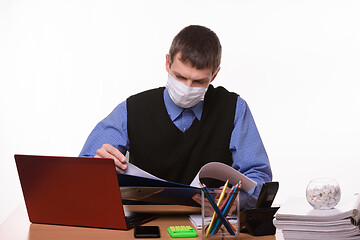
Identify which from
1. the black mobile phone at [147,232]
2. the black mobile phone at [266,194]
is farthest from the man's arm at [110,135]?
the black mobile phone at [266,194]

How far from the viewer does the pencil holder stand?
1.05 metres

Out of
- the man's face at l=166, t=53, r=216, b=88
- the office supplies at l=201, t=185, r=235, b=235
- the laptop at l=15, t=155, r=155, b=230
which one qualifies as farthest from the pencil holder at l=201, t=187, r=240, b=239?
the man's face at l=166, t=53, r=216, b=88

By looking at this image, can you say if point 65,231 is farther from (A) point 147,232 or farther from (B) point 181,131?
(B) point 181,131

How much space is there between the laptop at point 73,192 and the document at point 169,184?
88mm

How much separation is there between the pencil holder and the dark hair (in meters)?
0.72

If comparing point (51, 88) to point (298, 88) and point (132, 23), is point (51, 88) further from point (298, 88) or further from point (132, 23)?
point (298, 88)

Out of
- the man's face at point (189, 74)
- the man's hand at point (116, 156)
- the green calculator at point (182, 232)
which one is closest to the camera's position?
the green calculator at point (182, 232)

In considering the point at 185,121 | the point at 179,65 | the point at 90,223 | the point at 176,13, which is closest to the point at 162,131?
the point at 185,121

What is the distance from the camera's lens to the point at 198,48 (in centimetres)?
174

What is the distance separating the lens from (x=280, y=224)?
1033mm

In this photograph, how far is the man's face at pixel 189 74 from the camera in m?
1.70

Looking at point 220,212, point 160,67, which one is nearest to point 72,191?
point 220,212

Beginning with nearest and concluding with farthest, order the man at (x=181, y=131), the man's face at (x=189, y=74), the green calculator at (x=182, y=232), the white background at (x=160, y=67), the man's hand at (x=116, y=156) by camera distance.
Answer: the green calculator at (x=182, y=232)
the man's hand at (x=116, y=156)
the man's face at (x=189, y=74)
the man at (x=181, y=131)
the white background at (x=160, y=67)

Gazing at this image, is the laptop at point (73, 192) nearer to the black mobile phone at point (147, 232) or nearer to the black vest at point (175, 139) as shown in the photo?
the black mobile phone at point (147, 232)
